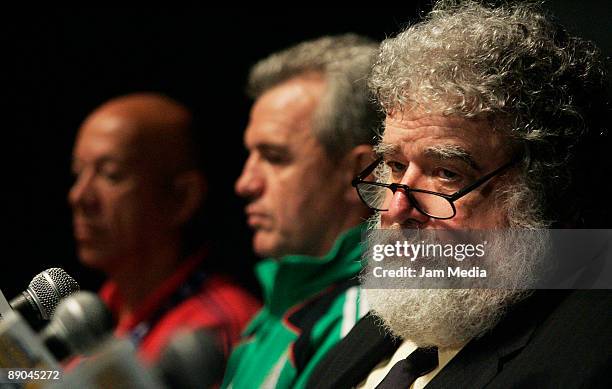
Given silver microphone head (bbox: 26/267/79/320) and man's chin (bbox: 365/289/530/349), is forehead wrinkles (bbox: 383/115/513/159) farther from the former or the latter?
silver microphone head (bbox: 26/267/79/320)

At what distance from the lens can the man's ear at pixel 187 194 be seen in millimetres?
2861

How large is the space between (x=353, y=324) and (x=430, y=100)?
663 millimetres

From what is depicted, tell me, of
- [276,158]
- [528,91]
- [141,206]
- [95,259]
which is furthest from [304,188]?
[528,91]

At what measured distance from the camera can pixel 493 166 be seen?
1.97 m

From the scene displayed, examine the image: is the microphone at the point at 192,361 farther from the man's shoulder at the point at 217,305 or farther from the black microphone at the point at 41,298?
the black microphone at the point at 41,298

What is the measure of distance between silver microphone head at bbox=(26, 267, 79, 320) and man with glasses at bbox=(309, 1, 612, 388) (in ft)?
2.13

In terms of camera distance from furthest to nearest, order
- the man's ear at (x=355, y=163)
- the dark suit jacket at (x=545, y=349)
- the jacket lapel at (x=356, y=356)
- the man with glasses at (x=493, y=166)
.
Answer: the man's ear at (x=355, y=163) → the jacket lapel at (x=356, y=356) → the man with glasses at (x=493, y=166) → the dark suit jacket at (x=545, y=349)

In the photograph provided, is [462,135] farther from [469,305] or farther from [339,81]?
[339,81]

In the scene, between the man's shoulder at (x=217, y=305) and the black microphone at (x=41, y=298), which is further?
the man's shoulder at (x=217, y=305)

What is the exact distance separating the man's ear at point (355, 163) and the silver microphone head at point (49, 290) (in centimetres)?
91

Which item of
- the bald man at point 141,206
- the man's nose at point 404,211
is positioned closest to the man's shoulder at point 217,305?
the bald man at point 141,206

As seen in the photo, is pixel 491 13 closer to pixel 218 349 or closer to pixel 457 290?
pixel 457 290

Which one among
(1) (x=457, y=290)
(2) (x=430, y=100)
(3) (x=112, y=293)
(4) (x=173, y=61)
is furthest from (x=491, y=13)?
(3) (x=112, y=293)

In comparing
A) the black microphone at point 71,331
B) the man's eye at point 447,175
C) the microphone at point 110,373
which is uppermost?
the man's eye at point 447,175
